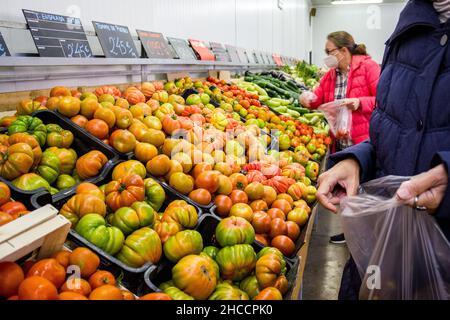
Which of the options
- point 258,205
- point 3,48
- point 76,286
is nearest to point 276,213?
point 258,205

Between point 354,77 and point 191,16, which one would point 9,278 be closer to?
point 354,77

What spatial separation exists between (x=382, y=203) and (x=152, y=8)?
128 inches

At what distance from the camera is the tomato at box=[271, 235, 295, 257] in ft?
5.83

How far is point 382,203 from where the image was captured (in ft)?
3.83

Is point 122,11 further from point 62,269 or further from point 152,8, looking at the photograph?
point 62,269

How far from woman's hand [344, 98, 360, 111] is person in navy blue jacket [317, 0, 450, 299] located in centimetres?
197

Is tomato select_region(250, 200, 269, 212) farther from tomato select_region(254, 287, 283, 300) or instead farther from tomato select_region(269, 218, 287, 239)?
tomato select_region(254, 287, 283, 300)

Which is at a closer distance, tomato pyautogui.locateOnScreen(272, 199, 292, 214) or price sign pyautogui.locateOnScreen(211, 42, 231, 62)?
tomato pyautogui.locateOnScreen(272, 199, 292, 214)

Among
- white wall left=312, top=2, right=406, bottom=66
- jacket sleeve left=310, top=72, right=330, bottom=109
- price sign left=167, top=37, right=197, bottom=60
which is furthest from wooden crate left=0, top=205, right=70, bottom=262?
white wall left=312, top=2, right=406, bottom=66

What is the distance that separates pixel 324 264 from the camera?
364cm

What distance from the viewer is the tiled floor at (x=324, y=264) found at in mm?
3145

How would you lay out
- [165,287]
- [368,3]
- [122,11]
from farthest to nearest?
[368,3], [122,11], [165,287]

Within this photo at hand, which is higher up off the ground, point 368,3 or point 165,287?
point 368,3
